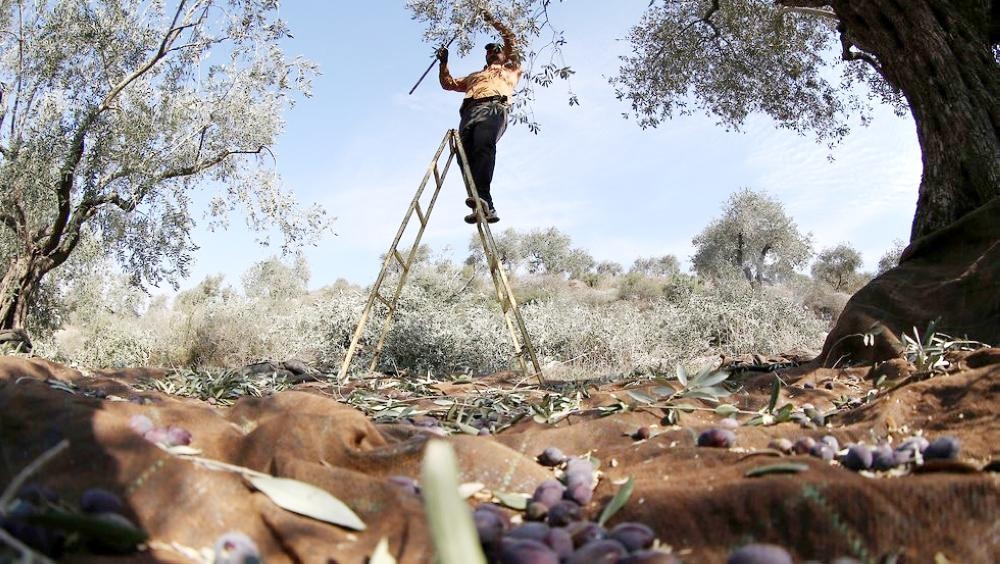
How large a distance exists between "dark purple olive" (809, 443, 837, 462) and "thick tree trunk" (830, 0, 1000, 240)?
451 centimetres

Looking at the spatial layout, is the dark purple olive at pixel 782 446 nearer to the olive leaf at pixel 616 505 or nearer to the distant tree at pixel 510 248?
the olive leaf at pixel 616 505

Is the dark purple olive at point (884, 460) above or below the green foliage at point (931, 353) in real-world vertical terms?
below

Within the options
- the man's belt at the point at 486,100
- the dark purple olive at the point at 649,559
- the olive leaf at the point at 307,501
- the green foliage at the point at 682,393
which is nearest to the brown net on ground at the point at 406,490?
the olive leaf at the point at 307,501

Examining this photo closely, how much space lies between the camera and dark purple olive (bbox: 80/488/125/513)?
1.11 m

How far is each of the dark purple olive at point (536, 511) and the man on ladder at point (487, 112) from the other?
503cm

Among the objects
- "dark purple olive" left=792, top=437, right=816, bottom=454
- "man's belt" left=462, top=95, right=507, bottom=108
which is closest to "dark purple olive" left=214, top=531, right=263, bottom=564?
"dark purple olive" left=792, top=437, right=816, bottom=454

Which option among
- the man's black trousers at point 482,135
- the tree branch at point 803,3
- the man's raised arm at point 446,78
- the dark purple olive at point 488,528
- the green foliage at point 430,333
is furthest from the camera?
the green foliage at point 430,333

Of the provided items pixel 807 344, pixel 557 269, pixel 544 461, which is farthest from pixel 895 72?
pixel 557 269

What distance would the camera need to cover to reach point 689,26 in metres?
11.3

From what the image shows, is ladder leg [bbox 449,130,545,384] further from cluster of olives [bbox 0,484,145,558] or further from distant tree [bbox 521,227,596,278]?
distant tree [bbox 521,227,596,278]

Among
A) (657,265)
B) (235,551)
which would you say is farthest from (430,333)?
(657,265)

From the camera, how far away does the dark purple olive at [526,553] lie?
1.01m

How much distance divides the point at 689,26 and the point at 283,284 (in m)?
28.0

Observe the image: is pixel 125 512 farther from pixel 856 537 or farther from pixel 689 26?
pixel 689 26
